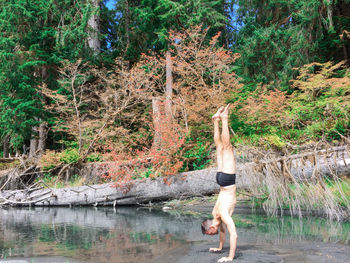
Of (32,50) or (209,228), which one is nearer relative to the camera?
(209,228)

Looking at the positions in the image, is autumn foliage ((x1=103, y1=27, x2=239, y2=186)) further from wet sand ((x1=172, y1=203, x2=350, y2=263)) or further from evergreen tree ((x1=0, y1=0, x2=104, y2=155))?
wet sand ((x1=172, y1=203, x2=350, y2=263))

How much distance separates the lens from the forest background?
11.4 m

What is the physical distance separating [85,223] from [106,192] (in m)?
3.01

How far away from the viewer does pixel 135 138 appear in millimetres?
15258

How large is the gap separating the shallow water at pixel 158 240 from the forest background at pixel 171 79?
3.05 metres

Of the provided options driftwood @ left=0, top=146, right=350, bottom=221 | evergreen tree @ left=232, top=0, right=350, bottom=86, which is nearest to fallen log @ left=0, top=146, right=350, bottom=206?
driftwood @ left=0, top=146, right=350, bottom=221

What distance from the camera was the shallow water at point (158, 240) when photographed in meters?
4.30

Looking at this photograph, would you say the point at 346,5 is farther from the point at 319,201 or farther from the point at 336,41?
the point at 319,201

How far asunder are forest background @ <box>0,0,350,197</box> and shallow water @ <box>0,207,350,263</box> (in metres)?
3.05

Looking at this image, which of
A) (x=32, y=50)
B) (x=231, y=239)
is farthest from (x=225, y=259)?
(x=32, y=50)

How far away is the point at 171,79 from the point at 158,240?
9999mm

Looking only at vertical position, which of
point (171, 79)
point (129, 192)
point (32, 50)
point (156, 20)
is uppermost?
point (156, 20)

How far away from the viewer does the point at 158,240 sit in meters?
5.53

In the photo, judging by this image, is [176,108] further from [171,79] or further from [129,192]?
[129,192]
